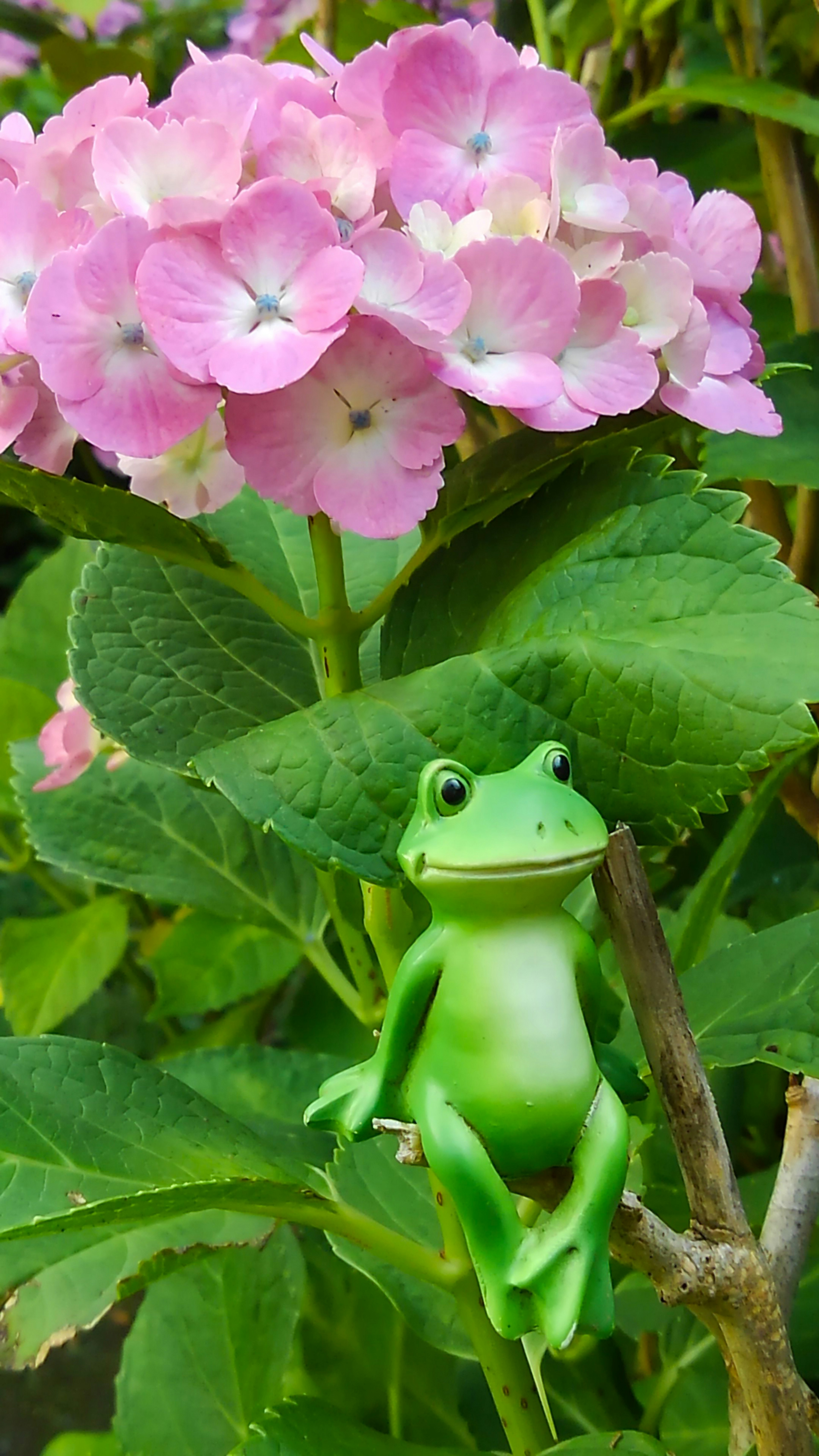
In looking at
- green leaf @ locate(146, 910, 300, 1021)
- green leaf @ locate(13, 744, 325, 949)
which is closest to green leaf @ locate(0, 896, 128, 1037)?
green leaf @ locate(146, 910, 300, 1021)

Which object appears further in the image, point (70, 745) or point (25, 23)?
point (25, 23)

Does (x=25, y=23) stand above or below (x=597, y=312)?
below

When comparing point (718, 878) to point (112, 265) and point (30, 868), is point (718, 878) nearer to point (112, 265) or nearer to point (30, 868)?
point (112, 265)

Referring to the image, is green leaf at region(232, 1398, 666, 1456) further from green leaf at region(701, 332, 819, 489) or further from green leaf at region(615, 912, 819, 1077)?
green leaf at region(701, 332, 819, 489)

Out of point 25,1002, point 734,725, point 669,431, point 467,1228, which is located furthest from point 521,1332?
point 25,1002

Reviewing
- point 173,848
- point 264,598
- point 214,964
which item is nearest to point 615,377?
point 264,598

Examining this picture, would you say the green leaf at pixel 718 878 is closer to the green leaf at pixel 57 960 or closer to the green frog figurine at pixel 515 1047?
the green frog figurine at pixel 515 1047
